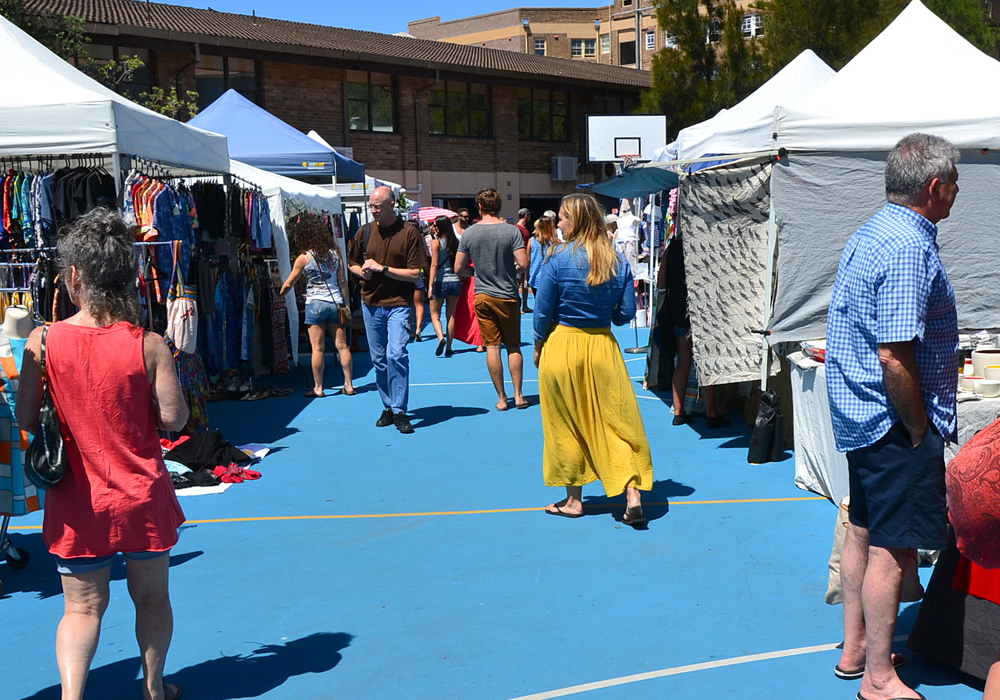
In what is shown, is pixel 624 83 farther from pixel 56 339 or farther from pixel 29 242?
pixel 56 339

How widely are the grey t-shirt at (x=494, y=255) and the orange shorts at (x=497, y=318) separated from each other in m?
0.06

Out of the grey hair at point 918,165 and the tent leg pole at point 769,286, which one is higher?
the grey hair at point 918,165

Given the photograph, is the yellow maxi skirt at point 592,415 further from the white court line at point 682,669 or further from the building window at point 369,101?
the building window at point 369,101

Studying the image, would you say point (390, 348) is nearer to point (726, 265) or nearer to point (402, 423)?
point (402, 423)

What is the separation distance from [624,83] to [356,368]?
27001 millimetres

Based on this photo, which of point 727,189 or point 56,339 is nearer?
point 56,339

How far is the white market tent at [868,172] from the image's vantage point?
631 cm

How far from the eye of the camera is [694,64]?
32562mm

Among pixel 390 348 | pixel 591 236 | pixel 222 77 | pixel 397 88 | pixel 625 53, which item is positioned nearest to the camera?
pixel 591 236

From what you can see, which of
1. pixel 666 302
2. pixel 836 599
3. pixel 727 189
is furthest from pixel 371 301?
pixel 836 599

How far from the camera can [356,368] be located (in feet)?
39.9

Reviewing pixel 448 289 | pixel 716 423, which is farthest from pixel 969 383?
pixel 448 289

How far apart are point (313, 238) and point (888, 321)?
7.63m

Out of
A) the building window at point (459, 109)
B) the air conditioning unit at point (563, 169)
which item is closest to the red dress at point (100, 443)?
the building window at point (459, 109)
